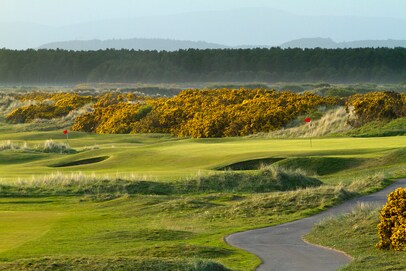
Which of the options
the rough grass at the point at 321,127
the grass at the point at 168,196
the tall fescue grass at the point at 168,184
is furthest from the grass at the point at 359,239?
the rough grass at the point at 321,127

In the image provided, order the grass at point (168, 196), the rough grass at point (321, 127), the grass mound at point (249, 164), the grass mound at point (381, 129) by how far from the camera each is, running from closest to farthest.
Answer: the grass at point (168, 196) → the grass mound at point (249, 164) → the grass mound at point (381, 129) → the rough grass at point (321, 127)

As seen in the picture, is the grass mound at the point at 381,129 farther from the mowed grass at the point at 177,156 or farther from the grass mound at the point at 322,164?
the grass mound at the point at 322,164

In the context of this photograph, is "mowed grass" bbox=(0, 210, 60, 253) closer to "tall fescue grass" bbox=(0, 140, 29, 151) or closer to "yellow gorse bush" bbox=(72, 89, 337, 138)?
"tall fescue grass" bbox=(0, 140, 29, 151)

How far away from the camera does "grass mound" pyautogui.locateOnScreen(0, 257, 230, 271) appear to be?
15.2 m

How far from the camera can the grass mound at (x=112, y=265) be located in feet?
50.0

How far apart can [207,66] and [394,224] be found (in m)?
142

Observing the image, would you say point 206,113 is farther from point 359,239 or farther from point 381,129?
point 359,239

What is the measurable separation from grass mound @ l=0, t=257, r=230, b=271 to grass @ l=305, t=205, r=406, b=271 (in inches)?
98.3

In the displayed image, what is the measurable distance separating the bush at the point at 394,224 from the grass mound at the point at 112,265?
3638 mm

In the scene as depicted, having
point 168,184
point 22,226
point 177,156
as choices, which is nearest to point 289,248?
point 22,226

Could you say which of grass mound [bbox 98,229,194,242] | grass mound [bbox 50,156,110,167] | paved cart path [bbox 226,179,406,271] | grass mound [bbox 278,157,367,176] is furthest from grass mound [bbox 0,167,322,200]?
grass mound [bbox 50,156,110,167]

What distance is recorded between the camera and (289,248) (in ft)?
61.8

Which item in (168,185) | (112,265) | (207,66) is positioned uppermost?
(207,66)

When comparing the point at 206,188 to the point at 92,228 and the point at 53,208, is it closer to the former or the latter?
the point at 53,208
